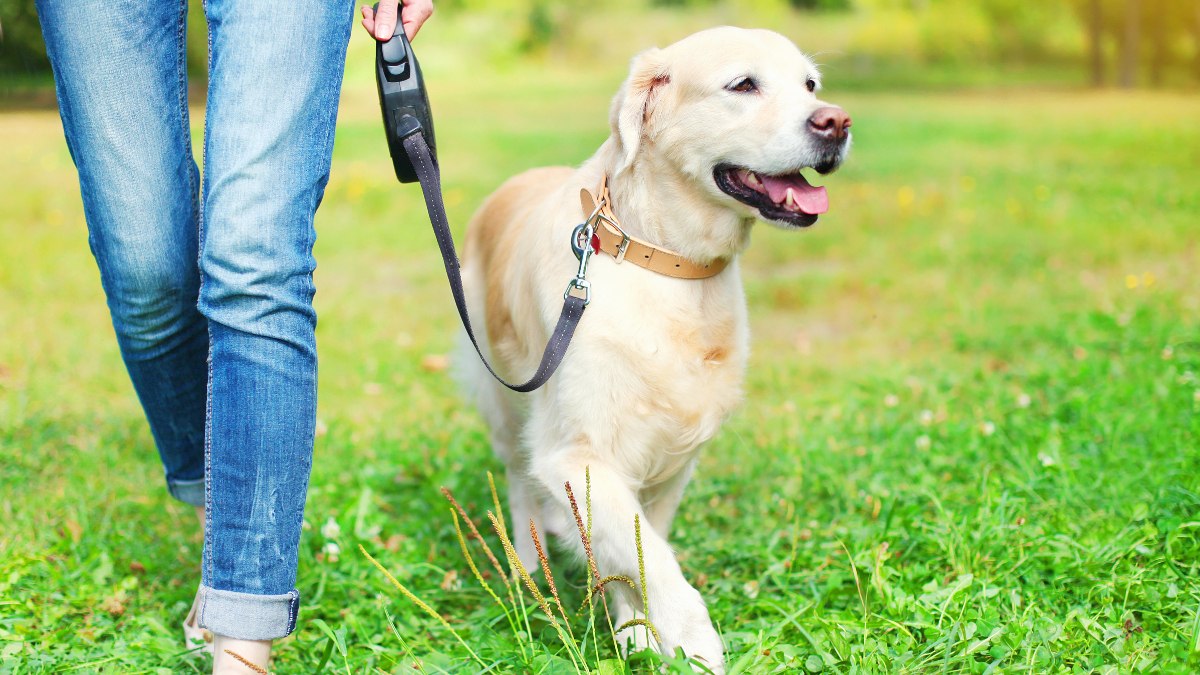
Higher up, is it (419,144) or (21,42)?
(419,144)

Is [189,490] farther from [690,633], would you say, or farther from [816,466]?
[816,466]

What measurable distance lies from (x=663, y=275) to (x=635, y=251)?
8 cm

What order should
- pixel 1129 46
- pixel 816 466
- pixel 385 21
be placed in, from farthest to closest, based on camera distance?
pixel 1129 46 → pixel 816 466 → pixel 385 21

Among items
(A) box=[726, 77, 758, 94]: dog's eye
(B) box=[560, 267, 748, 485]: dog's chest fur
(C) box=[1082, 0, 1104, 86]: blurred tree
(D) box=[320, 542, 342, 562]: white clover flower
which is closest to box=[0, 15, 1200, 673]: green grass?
(D) box=[320, 542, 342, 562]: white clover flower

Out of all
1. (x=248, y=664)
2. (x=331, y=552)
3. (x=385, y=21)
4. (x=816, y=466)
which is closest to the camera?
(x=248, y=664)

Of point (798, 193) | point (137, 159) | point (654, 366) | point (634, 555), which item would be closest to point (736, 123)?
point (798, 193)

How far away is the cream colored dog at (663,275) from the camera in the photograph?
224 centimetres

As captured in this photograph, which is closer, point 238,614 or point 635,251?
point 238,614

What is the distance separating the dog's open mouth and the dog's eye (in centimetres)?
17

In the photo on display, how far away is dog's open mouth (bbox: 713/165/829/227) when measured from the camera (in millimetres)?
2275

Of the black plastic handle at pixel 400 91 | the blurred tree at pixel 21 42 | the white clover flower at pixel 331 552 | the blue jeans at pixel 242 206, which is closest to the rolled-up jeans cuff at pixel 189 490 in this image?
the white clover flower at pixel 331 552

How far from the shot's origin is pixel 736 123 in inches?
91.8

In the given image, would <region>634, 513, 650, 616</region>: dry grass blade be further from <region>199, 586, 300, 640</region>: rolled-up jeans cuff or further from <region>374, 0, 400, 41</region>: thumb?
<region>374, 0, 400, 41</region>: thumb

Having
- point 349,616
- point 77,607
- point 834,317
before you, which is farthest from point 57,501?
point 834,317
